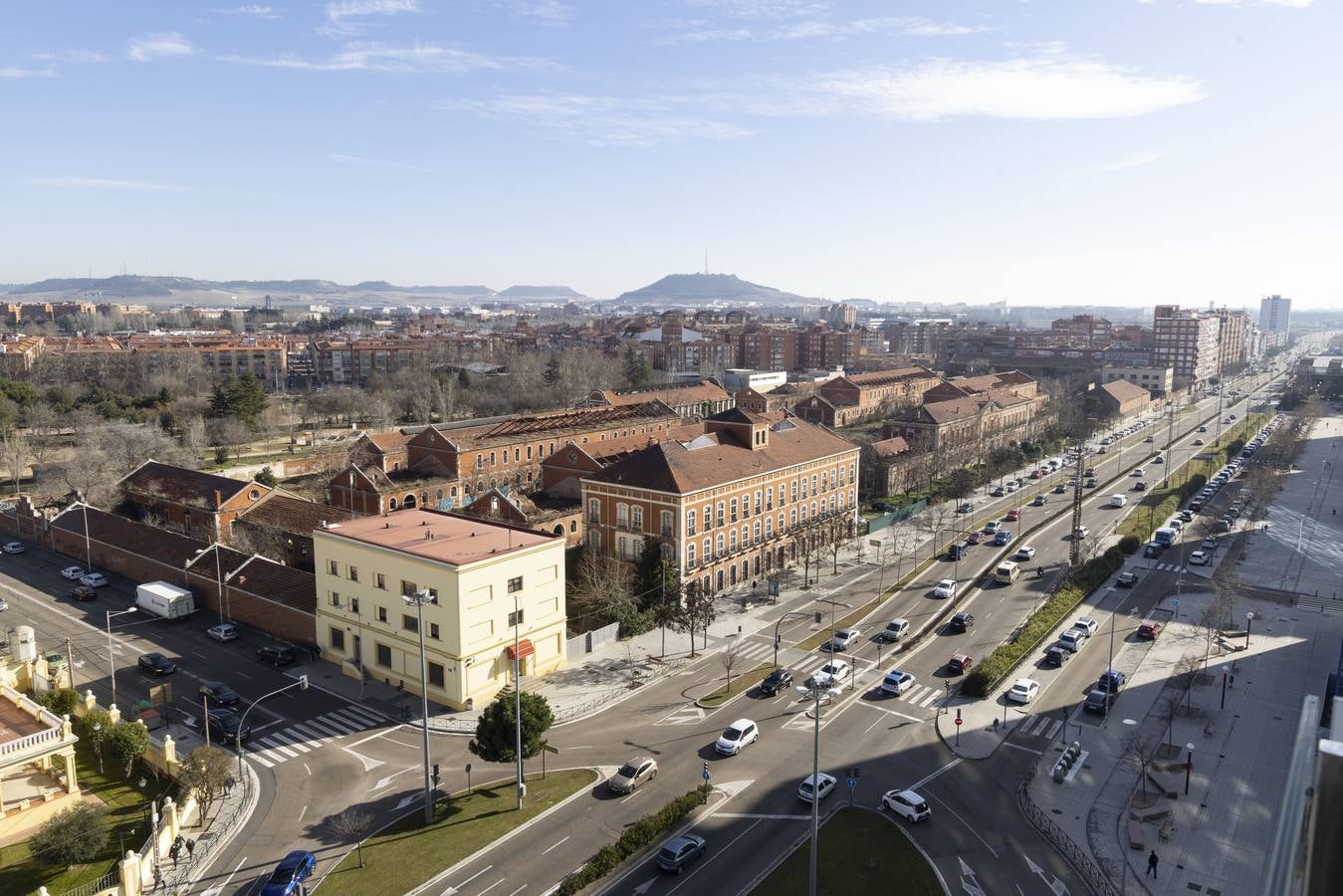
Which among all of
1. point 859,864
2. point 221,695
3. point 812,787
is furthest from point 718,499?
point 859,864

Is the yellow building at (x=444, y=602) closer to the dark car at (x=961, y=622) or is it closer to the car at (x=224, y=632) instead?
the car at (x=224, y=632)

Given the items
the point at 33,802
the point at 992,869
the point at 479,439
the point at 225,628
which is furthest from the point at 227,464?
the point at 992,869

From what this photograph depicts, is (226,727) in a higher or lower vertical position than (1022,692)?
lower

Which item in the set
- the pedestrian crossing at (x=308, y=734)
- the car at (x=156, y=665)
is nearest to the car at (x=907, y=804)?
the pedestrian crossing at (x=308, y=734)

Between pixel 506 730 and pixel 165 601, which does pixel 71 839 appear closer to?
pixel 506 730

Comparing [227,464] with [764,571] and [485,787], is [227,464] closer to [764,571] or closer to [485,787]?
[764,571]

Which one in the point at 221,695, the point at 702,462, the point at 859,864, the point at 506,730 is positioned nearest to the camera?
the point at 859,864
